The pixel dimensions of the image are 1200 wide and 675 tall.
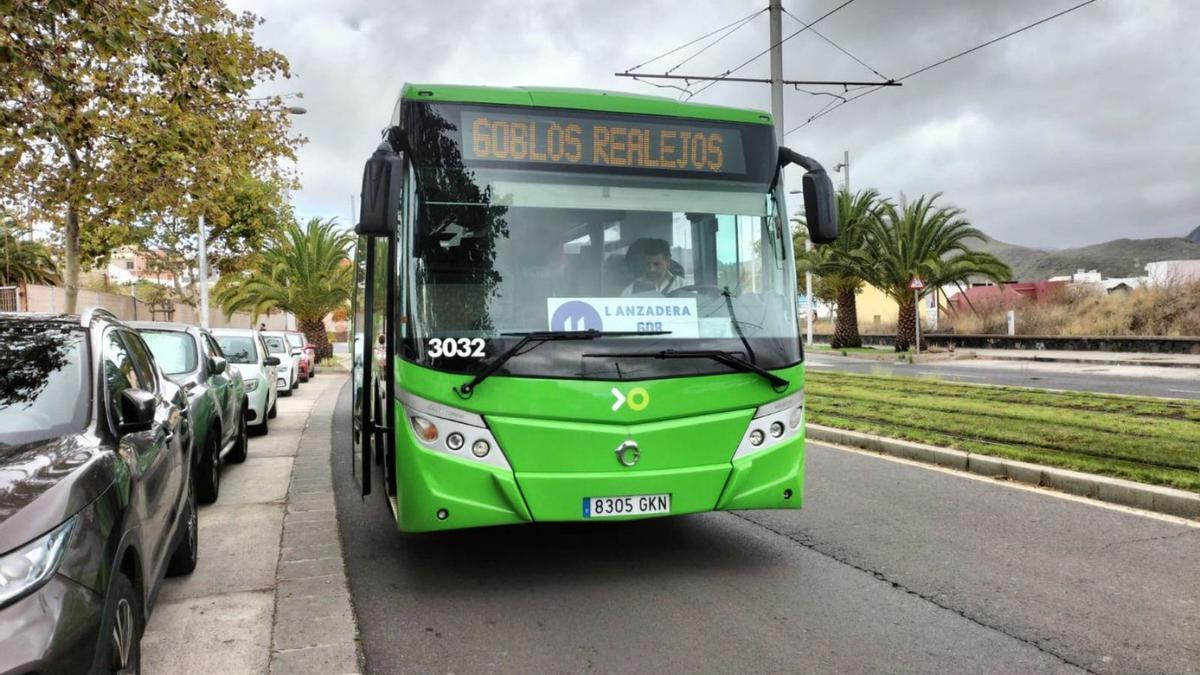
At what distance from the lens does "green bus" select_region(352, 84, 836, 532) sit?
504 cm

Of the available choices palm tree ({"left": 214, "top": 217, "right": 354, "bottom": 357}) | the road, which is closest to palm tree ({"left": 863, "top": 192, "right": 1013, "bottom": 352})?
the road

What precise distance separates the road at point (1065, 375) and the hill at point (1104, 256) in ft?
316

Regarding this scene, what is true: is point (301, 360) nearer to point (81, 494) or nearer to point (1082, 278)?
point (81, 494)

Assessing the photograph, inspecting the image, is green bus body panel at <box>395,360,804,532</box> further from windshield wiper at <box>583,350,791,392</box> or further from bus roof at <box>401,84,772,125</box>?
bus roof at <box>401,84,772,125</box>

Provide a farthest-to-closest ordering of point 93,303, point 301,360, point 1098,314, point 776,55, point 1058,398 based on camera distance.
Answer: point 1098,314 → point 301,360 → point 93,303 → point 776,55 → point 1058,398

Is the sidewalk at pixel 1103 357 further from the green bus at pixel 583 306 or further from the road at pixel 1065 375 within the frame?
the green bus at pixel 583 306

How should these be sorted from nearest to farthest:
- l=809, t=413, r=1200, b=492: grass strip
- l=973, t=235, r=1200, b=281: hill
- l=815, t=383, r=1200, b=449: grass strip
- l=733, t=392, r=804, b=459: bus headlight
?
l=733, t=392, r=804, b=459: bus headlight < l=809, t=413, r=1200, b=492: grass strip < l=815, t=383, r=1200, b=449: grass strip < l=973, t=235, r=1200, b=281: hill

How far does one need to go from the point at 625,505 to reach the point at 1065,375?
18626 millimetres

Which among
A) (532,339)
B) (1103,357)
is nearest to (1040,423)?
(532,339)

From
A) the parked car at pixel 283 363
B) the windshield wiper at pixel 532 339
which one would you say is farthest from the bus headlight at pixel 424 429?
the parked car at pixel 283 363

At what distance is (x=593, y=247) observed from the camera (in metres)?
5.39

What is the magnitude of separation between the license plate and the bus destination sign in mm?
2003

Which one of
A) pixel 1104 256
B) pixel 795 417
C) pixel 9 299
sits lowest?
pixel 795 417

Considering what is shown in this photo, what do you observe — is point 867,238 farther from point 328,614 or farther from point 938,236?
point 328,614
